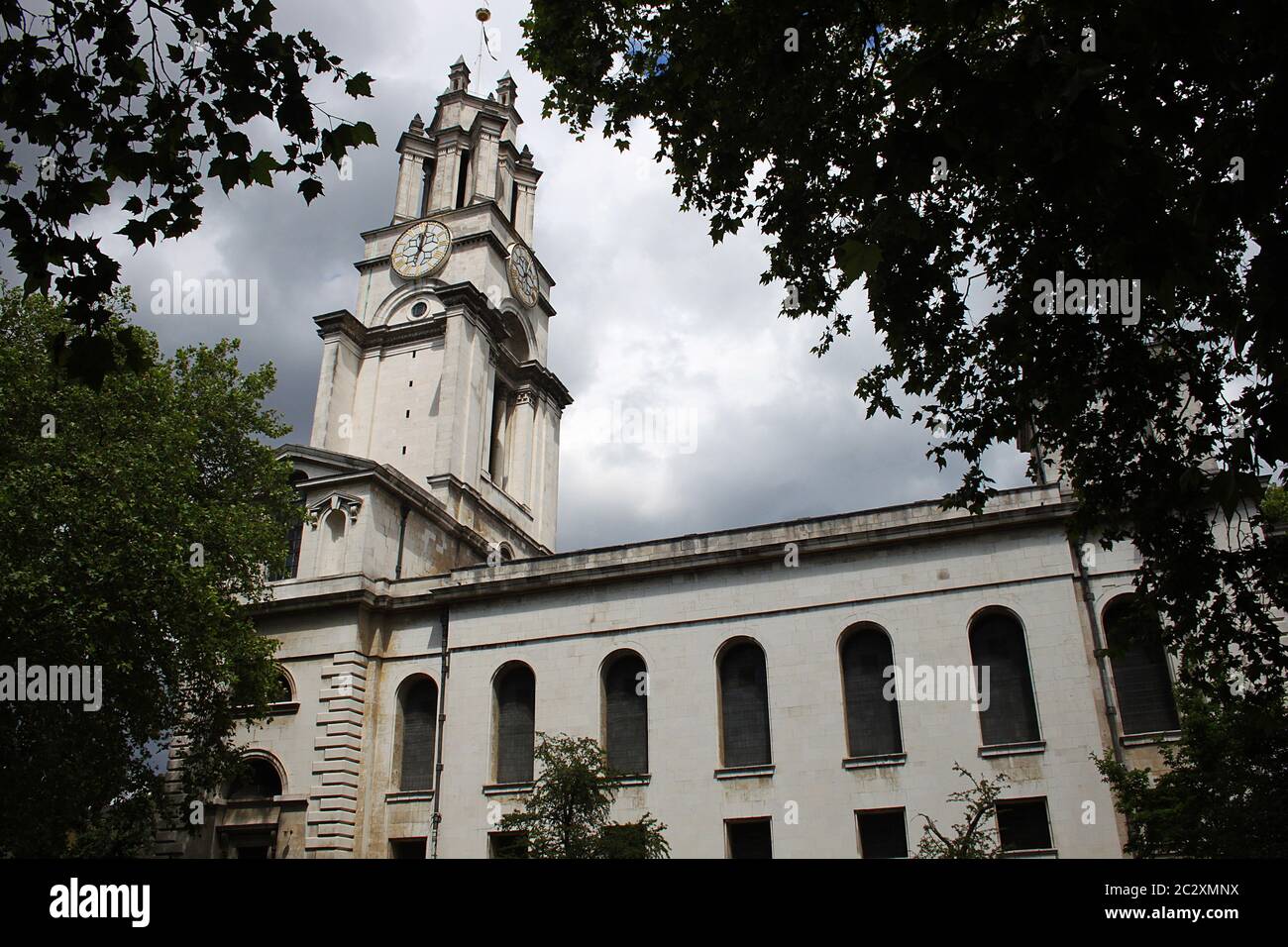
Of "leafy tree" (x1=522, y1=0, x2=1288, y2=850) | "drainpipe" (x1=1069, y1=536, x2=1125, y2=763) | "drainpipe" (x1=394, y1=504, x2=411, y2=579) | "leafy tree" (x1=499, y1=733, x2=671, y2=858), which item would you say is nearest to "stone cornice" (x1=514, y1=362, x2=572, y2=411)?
"drainpipe" (x1=394, y1=504, x2=411, y2=579)

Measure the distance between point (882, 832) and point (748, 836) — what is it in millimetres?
3296

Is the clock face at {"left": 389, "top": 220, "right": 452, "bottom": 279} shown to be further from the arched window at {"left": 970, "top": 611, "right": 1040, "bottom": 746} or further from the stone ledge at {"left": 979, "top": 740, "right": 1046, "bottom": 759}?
the stone ledge at {"left": 979, "top": 740, "right": 1046, "bottom": 759}

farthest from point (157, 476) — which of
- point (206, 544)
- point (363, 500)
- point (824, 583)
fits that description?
point (824, 583)

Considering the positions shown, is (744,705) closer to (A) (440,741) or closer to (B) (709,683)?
(B) (709,683)

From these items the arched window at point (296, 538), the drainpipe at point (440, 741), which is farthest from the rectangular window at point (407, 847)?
the arched window at point (296, 538)

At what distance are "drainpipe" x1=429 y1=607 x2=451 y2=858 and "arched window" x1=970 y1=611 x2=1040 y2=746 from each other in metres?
14.5

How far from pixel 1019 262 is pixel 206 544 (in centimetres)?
1804

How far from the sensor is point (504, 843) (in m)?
24.9

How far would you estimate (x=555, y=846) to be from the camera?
2020 centimetres

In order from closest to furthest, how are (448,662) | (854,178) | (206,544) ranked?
(854,178) < (206,544) < (448,662)

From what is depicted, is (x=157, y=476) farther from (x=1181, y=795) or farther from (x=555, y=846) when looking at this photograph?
(x=1181, y=795)

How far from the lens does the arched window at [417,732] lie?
26906 mm

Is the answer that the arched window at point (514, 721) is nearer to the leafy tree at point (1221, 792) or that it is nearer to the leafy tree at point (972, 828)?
the leafy tree at point (972, 828)

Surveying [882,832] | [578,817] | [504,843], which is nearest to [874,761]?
[882,832]
